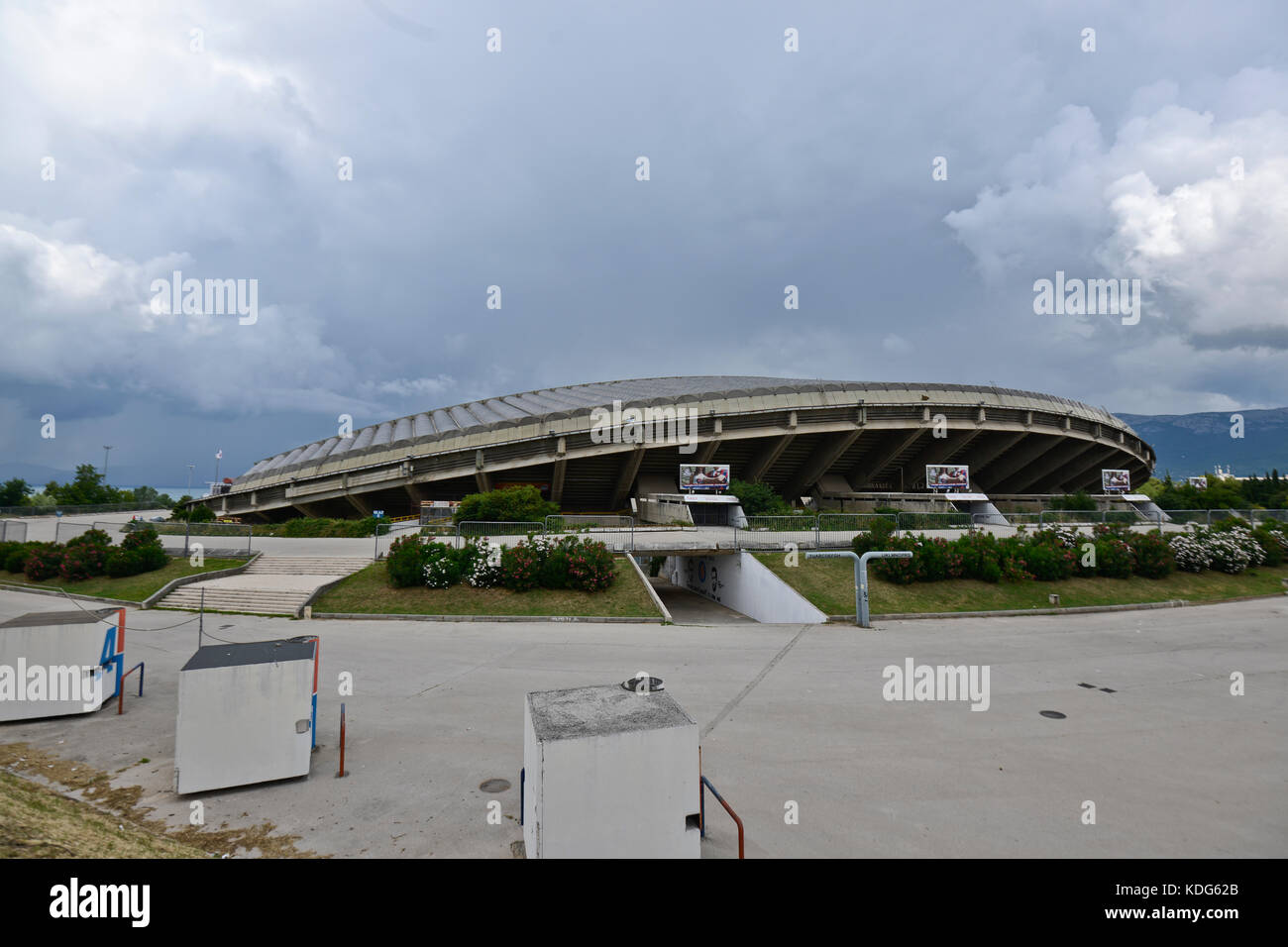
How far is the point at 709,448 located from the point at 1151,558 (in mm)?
23032

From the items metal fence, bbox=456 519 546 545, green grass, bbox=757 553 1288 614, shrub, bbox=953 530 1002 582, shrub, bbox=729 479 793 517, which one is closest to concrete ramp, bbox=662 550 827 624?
green grass, bbox=757 553 1288 614

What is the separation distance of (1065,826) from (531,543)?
16263mm

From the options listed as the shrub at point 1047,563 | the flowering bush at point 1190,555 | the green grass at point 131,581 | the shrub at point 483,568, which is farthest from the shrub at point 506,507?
the flowering bush at point 1190,555

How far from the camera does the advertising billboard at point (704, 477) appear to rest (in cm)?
3419

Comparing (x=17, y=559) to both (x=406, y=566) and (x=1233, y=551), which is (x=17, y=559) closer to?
(x=406, y=566)

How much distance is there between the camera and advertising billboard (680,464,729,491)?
112 feet

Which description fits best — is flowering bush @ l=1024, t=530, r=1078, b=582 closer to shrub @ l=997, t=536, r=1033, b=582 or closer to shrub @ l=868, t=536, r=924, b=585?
shrub @ l=997, t=536, r=1033, b=582

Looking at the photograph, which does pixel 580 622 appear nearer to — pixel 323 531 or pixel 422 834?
pixel 422 834

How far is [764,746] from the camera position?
7.88 m

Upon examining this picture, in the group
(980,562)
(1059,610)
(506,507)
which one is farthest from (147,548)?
(1059,610)

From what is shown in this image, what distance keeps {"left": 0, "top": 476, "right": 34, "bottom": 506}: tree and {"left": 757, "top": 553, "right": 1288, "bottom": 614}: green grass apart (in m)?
65.7

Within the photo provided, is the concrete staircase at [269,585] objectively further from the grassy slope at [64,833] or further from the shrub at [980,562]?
the shrub at [980,562]

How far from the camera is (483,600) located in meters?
18.3
